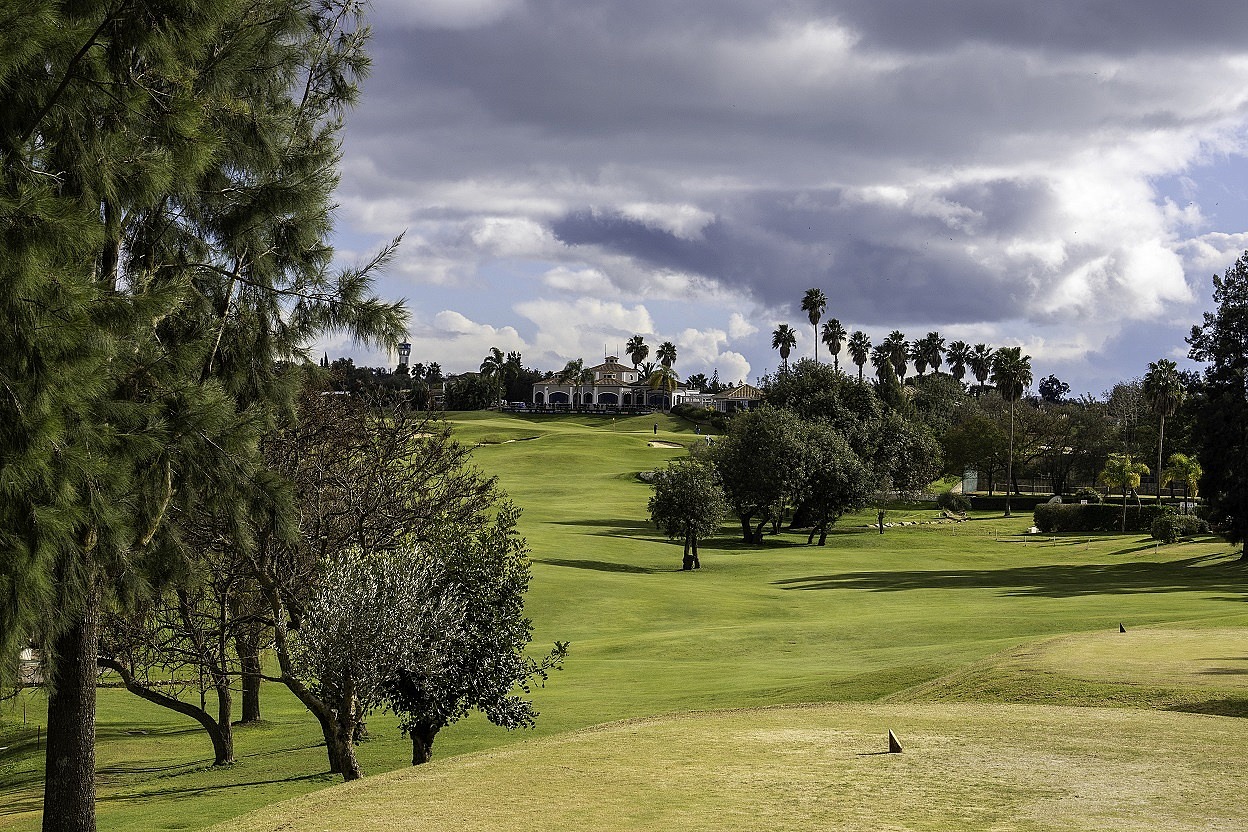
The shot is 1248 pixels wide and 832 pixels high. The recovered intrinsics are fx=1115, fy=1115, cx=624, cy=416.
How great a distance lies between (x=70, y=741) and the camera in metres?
18.1

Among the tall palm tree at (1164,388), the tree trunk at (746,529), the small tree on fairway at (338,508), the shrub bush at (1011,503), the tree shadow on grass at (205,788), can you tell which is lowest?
the tree shadow on grass at (205,788)

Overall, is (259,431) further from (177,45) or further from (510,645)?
(510,645)

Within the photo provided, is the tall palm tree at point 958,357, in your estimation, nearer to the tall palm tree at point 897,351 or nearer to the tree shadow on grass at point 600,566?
the tall palm tree at point 897,351

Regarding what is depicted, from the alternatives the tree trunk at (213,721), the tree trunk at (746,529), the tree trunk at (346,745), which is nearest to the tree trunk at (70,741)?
the tree trunk at (346,745)

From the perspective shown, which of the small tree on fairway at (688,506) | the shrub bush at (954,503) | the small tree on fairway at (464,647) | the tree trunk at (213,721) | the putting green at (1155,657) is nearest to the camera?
the small tree on fairway at (464,647)

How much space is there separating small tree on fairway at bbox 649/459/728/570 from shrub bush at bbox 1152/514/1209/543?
110ft

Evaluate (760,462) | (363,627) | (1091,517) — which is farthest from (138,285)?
(1091,517)

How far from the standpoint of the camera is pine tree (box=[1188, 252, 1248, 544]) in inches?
2589

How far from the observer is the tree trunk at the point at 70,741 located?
18062 millimetres

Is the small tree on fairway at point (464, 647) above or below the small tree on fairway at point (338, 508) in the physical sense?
below

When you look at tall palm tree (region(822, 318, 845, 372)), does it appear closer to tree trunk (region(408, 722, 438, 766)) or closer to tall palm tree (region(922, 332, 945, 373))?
tall palm tree (region(922, 332, 945, 373))

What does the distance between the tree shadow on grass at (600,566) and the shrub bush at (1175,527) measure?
38292 mm

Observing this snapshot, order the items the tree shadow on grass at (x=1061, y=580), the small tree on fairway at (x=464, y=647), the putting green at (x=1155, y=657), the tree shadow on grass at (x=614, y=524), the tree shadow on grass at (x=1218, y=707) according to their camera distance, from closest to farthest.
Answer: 1. the tree shadow on grass at (x=1218, y=707)
2. the small tree on fairway at (x=464, y=647)
3. the putting green at (x=1155, y=657)
4. the tree shadow on grass at (x=1061, y=580)
5. the tree shadow on grass at (x=614, y=524)

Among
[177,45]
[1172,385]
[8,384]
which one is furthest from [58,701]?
[1172,385]
